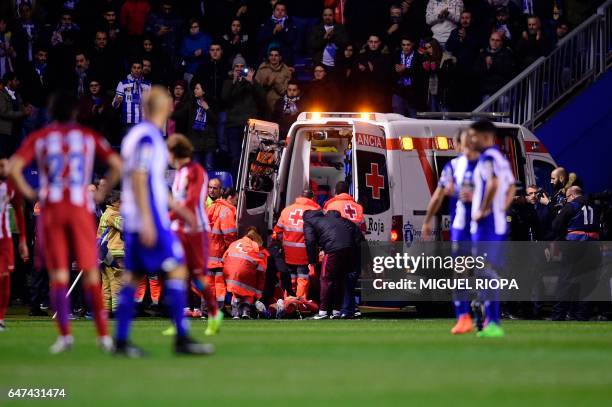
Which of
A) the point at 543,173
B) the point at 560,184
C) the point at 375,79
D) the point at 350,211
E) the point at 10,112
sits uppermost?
the point at 375,79

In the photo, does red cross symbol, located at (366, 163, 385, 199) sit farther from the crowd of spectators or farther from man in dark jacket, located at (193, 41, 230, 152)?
man in dark jacket, located at (193, 41, 230, 152)

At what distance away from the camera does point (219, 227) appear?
22.1m

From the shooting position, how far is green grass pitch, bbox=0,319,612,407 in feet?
28.1

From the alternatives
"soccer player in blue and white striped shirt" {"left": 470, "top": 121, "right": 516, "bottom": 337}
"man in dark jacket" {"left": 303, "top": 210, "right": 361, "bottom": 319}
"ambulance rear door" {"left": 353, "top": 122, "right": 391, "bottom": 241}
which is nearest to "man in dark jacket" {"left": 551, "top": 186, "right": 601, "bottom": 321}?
"ambulance rear door" {"left": 353, "top": 122, "right": 391, "bottom": 241}

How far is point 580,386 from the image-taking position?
9398mm

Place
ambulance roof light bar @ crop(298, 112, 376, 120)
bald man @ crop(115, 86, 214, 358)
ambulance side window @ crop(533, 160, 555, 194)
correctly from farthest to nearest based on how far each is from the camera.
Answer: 1. ambulance side window @ crop(533, 160, 555, 194)
2. ambulance roof light bar @ crop(298, 112, 376, 120)
3. bald man @ crop(115, 86, 214, 358)

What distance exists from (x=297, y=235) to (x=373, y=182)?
1605 millimetres

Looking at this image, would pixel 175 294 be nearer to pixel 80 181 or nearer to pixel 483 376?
pixel 80 181

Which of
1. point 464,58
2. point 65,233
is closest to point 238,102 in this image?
point 464,58

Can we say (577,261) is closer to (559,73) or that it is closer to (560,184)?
(560,184)

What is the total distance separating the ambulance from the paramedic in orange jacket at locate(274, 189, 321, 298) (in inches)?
19.9

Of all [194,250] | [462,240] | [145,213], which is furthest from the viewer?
[462,240]

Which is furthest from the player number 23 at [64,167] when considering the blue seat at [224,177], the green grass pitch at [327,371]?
the blue seat at [224,177]

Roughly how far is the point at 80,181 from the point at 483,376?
3.59 metres
